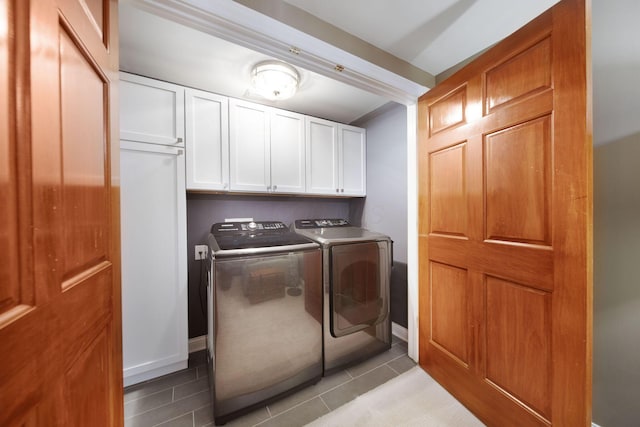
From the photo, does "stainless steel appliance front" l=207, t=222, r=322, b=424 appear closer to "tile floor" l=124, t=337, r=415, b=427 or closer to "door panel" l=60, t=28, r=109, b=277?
"tile floor" l=124, t=337, r=415, b=427

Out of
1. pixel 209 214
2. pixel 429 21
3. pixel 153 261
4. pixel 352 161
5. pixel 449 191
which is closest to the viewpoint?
pixel 429 21

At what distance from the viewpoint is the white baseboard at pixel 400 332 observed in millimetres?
2146

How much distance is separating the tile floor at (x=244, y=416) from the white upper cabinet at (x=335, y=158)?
5.30 feet

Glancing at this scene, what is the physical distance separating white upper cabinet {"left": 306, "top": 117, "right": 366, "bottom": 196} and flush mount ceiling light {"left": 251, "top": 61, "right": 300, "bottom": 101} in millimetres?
519

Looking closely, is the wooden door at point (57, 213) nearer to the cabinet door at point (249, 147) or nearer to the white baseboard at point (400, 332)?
the cabinet door at point (249, 147)

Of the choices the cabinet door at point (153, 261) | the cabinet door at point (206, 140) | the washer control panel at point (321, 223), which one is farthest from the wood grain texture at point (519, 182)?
the cabinet door at point (153, 261)

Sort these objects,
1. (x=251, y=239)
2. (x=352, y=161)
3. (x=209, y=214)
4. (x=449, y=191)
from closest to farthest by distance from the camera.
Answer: (x=449, y=191)
(x=251, y=239)
(x=209, y=214)
(x=352, y=161)

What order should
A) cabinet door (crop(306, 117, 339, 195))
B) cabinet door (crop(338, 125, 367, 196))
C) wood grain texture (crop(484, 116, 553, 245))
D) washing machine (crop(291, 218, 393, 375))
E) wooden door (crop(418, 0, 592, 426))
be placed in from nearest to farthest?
wooden door (crop(418, 0, 592, 426)) → wood grain texture (crop(484, 116, 553, 245)) → washing machine (crop(291, 218, 393, 375)) → cabinet door (crop(306, 117, 339, 195)) → cabinet door (crop(338, 125, 367, 196))

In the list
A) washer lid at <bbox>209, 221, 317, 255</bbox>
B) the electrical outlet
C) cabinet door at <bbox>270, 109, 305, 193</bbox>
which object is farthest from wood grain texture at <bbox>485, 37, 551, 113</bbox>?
the electrical outlet

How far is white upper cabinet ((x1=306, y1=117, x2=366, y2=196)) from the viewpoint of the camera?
2.31 meters

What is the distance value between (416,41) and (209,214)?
213 cm

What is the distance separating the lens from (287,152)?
2.16 m

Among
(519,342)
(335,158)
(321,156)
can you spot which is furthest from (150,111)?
(519,342)

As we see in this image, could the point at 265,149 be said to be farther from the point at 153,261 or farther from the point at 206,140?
the point at 153,261
